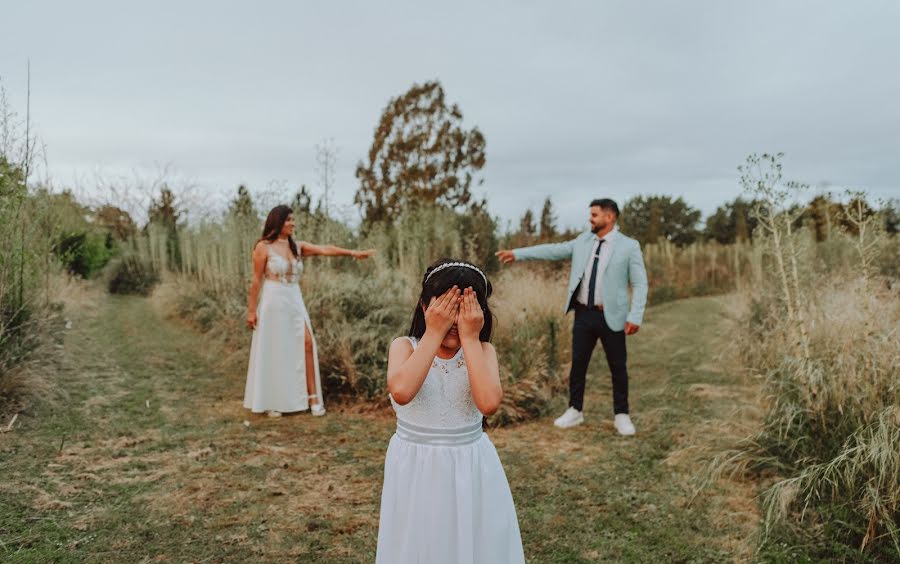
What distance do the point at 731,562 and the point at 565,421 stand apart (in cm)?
235

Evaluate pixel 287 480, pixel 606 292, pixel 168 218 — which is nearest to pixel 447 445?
pixel 287 480

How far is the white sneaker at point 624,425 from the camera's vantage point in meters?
5.29

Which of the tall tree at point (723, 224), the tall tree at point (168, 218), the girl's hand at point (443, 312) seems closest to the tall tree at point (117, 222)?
the tall tree at point (168, 218)

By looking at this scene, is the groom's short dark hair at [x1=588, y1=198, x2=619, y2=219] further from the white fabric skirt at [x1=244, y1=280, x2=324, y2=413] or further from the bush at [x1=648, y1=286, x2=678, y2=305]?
the bush at [x1=648, y1=286, x2=678, y2=305]

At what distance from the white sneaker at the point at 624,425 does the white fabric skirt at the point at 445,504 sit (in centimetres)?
329

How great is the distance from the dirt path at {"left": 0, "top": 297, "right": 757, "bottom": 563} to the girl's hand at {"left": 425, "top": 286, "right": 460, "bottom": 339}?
1.72 m

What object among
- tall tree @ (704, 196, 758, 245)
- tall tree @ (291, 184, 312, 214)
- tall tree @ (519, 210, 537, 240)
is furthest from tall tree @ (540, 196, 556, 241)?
tall tree @ (704, 196, 758, 245)

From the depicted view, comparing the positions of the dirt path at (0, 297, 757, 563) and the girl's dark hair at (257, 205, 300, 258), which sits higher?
the girl's dark hair at (257, 205, 300, 258)

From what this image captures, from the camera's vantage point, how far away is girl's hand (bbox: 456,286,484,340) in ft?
6.79

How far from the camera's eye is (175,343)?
978cm

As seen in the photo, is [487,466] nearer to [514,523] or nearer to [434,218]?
[514,523]

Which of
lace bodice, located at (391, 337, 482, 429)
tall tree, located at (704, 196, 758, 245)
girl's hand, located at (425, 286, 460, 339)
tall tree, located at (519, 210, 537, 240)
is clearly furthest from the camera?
tall tree, located at (704, 196, 758, 245)

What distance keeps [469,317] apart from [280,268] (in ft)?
13.0

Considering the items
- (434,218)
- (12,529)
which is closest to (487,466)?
(12,529)
